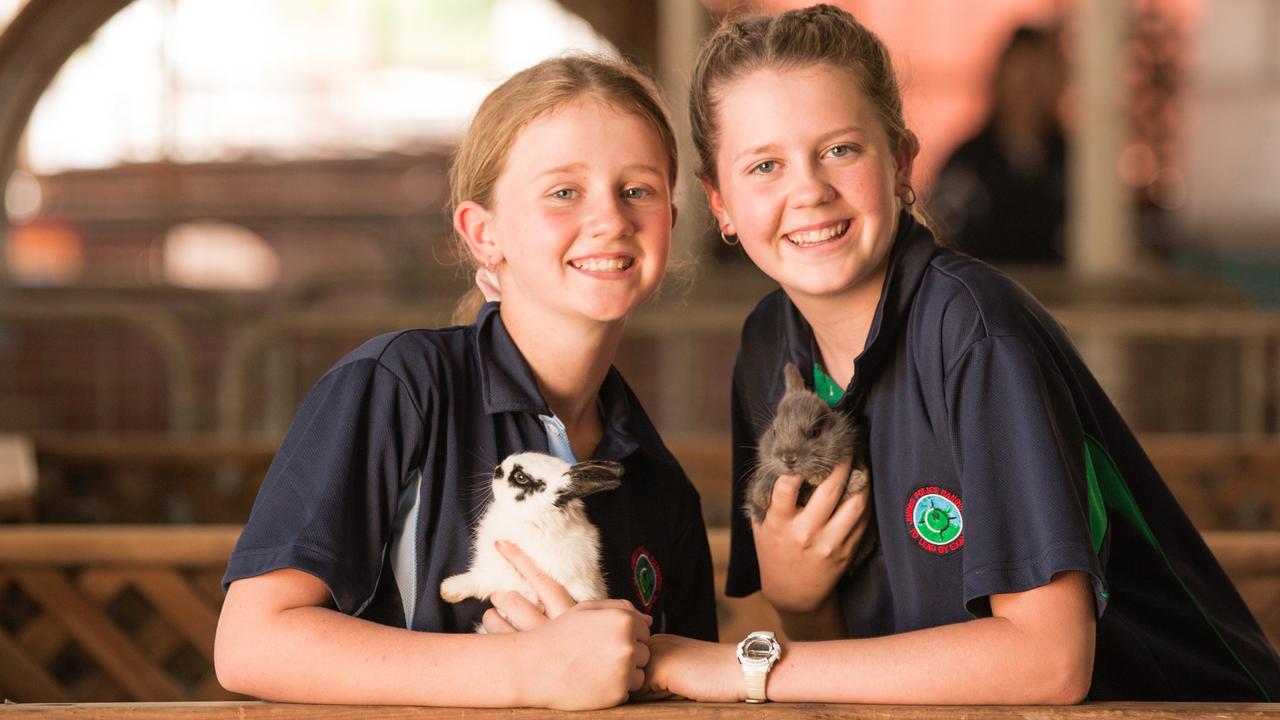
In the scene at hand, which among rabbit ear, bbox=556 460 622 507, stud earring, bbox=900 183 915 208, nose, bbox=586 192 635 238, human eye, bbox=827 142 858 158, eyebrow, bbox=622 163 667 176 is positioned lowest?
rabbit ear, bbox=556 460 622 507

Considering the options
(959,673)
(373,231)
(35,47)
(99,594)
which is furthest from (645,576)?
(373,231)

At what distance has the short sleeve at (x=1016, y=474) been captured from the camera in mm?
1201

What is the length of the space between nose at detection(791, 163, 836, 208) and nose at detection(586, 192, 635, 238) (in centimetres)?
17

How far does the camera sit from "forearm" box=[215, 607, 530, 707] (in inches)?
46.1

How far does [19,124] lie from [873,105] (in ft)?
7.80

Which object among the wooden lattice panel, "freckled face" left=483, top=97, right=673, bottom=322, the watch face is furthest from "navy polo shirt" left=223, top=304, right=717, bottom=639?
the wooden lattice panel

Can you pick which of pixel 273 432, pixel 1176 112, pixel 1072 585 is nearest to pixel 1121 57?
pixel 1176 112

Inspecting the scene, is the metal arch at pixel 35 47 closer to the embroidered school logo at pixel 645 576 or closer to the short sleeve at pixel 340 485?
the short sleeve at pixel 340 485

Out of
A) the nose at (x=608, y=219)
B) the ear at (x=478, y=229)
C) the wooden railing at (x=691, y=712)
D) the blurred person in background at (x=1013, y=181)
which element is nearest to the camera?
the wooden railing at (x=691, y=712)

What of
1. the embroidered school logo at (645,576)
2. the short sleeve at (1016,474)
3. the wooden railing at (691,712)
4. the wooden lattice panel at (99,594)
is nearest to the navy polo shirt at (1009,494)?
the short sleeve at (1016,474)

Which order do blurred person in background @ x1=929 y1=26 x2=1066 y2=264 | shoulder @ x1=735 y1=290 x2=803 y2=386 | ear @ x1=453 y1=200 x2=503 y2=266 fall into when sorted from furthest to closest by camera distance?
blurred person in background @ x1=929 y1=26 x2=1066 y2=264, shoulder @ x1=735 y1=290 x2=803 y2=386, ear @ x1=453 y1=200 x2=503 y2=266

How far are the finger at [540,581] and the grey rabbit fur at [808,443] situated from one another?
0.99ft

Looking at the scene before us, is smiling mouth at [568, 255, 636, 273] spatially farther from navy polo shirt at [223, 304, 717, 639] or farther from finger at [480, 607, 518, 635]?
finger at [480, 607, 518, 635]

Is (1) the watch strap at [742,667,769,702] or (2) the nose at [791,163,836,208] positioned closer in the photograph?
(1) the watch strap at [742,667,769,702]
